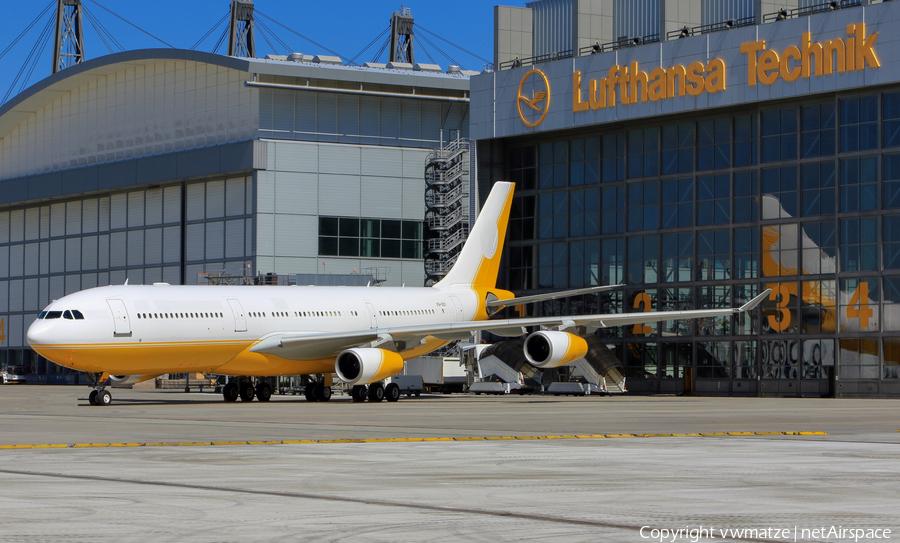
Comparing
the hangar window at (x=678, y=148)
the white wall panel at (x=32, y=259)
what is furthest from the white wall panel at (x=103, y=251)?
the hangar window at (x=678, y=148)

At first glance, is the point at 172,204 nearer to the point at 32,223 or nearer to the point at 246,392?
the point at 32,223

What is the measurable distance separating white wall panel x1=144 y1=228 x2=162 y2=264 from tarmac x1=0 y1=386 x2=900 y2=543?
2328 inches

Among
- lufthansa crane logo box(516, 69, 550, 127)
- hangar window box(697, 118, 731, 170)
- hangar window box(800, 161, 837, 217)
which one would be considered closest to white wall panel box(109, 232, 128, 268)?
lufthansa crane logo box(516, 69, 550, 127)

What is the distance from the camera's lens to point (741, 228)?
56.8 meters

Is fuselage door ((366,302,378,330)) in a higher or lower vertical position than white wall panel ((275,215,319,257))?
lower

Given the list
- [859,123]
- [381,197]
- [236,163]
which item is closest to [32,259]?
[236,163]

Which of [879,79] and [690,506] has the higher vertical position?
[879,79]

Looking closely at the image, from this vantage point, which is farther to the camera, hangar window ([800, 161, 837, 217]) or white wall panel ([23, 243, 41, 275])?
white wall panel ([23, 243, 41, 275])

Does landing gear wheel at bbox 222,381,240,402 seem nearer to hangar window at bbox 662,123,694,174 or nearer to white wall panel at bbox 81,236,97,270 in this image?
hangar window at bbox 662,123,694,174

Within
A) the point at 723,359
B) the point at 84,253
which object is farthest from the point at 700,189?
the point at 84,253

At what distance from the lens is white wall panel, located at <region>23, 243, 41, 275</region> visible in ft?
295

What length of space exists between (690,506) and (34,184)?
279 feet

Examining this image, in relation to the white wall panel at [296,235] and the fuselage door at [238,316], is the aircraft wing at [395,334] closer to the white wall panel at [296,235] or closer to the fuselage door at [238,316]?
the fuselage door at [238,316]

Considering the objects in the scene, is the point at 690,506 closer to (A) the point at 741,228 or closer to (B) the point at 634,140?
(A) the point at 741,228
